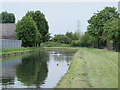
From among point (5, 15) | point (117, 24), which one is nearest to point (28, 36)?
point (117, 24)

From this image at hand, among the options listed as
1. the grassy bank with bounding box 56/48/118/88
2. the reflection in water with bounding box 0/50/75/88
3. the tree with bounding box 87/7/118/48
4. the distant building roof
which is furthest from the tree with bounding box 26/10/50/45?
the grassy bank with bounding box 56/48/118/88

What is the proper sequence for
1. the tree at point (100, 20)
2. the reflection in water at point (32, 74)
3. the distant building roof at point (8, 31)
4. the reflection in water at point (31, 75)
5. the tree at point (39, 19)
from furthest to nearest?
the tree at point (39, 19) < the distant building roof at point (8, 31) < the tree at point (100, 20) < the reflection in water at point (32, 74) < the reflection in water at point (31, 75)

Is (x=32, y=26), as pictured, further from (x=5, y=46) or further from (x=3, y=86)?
(x=3, y=86)

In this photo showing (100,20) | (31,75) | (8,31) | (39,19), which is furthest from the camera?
(39,19)

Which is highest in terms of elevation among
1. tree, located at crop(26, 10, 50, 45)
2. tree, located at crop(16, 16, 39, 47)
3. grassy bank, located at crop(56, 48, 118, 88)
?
tree, located at crop(26, 10, 50, 45)

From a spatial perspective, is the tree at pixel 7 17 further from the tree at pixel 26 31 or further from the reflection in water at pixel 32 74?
the reflection in water at pixel 32 74

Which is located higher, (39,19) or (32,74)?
(39,19)

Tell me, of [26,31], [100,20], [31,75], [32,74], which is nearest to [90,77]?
[31,75]

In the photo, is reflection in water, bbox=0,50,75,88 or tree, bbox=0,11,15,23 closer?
reflection in water, bbox=0,50,75,88

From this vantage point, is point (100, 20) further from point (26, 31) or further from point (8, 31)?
point (8, 31)

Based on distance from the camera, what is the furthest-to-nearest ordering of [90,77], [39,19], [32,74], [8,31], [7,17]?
[7,17], [39,19], [8,31], [32,74], [90,77]

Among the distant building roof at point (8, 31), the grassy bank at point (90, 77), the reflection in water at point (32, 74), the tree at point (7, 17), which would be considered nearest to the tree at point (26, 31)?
the distant building roof at point (8, 31)

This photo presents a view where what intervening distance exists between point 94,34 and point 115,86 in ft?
181

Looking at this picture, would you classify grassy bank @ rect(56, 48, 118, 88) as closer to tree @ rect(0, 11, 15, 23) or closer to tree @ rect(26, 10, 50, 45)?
tree @ rect(26, 10, 50, 45)
